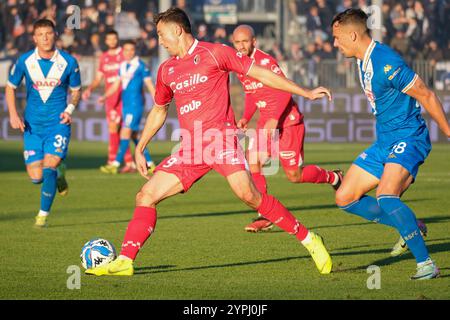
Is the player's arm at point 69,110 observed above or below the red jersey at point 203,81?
below

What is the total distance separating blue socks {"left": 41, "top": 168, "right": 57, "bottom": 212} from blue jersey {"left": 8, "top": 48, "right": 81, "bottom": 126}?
61cm

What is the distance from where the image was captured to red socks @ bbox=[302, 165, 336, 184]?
42.2ft

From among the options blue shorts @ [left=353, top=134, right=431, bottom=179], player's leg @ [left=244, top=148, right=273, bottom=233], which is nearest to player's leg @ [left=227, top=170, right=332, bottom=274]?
blue shorts @ [left=353, top=134, right=431, bottom=179]

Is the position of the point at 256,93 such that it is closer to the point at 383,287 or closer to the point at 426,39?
the point at 383,287

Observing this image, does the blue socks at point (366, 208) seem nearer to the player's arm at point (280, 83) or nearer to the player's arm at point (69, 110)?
the player's arm at point (280, 83)

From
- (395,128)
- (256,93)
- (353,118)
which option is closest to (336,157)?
(353,118)

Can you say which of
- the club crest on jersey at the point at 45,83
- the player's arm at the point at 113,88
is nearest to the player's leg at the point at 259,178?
the club crest on jersey at the point at 45,83

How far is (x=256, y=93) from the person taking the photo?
13.1 m

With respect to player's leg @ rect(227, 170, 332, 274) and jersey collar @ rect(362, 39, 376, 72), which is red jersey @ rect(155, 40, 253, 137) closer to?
player's leg @ rect(227, 170, 332, 274)

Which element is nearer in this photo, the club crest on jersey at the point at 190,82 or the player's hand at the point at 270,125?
the club crest on jersey at the point at 190,82

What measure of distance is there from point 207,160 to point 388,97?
1.71 metres

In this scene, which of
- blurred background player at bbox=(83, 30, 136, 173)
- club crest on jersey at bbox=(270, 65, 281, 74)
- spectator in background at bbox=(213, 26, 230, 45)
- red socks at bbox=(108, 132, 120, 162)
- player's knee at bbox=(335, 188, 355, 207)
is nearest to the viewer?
player's knee at bbox=(335, 188, 355, 207)

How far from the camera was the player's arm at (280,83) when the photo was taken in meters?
8.24

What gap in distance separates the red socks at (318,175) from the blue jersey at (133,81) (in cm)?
860
